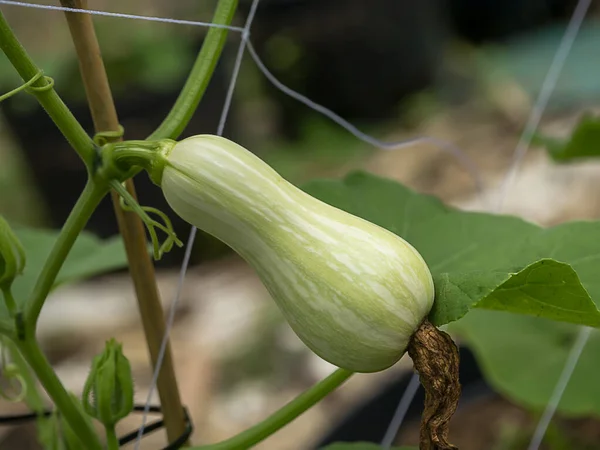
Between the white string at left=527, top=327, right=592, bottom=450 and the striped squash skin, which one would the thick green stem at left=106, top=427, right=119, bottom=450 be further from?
the white string at left=527, top=327, right=592, bottom=450

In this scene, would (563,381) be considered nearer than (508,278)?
No

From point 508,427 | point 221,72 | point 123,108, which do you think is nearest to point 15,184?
point 123,108

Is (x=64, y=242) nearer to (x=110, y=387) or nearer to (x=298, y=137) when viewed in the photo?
(x=110, y=387)

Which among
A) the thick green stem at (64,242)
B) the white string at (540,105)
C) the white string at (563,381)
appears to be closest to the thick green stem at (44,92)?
the thick green stem at (64,242)

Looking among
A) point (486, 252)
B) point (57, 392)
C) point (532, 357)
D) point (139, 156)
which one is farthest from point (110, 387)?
point (532, 357)

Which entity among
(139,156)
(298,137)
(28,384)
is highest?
(139,156)

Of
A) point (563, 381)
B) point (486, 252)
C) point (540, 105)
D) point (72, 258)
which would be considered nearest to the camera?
point (486, 252)

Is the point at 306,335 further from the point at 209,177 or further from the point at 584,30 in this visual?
the point at 584,30
